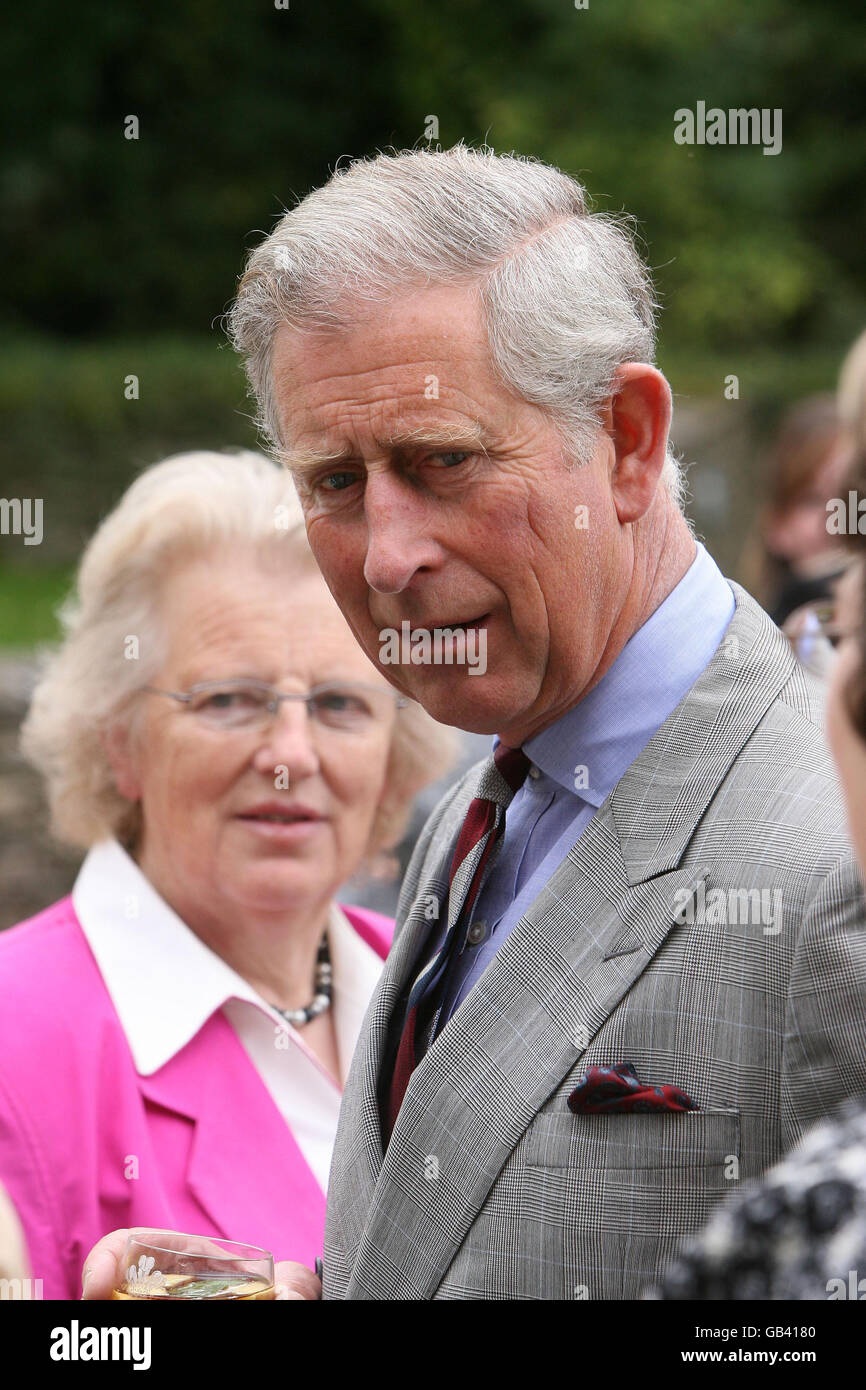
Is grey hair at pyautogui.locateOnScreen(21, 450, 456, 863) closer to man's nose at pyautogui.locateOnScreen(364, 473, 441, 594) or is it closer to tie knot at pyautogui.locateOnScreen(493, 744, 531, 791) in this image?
tie knot at pyautogui.locateOnScreen(493, 744, 531, 791)

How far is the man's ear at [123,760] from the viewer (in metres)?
3.03

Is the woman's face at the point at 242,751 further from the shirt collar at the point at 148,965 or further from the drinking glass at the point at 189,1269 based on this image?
the drinking glass at the point at 189,1269

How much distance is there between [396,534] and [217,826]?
1333mm

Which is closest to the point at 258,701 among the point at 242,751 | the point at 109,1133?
the point at 242,751

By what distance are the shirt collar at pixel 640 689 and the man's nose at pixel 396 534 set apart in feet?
0.88

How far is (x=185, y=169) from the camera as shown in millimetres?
14016

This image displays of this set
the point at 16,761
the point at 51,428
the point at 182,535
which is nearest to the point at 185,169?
the point at 51,428

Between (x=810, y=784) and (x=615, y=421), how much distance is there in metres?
0.53

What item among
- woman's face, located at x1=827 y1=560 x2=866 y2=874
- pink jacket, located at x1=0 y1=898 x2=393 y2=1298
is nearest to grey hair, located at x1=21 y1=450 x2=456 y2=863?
pink jacket, located at x1=0 y1=898 x2=393 y2=1298

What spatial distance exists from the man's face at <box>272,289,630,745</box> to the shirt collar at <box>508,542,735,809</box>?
0.11 ft

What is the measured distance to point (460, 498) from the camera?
1.73 metres

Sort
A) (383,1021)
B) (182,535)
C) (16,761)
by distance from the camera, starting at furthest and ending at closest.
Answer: (16,761) → (182,535) → (383,1021)

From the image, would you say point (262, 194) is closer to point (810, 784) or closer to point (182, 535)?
point (182, 535)

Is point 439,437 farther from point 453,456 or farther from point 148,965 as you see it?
point 148,965
